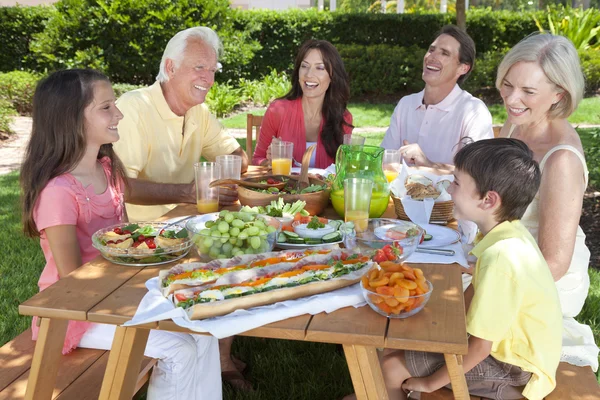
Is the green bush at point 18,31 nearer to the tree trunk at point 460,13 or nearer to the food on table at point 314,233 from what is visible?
the tree trunk at point 460,13

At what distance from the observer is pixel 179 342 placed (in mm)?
2209

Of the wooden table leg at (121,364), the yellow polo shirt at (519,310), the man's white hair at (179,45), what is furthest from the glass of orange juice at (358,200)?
the man's white hair at (179,45)

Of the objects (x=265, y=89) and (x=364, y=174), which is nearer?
(x=364, y=174)

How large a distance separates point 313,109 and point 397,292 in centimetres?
303

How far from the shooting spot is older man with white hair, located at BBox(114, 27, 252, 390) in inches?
136

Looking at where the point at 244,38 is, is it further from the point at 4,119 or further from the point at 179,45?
the point at 179,45

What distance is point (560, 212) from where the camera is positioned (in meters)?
2.47

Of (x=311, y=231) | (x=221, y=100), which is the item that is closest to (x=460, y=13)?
(x=221, y=100)

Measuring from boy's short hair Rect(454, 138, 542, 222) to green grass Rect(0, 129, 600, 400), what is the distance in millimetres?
1450

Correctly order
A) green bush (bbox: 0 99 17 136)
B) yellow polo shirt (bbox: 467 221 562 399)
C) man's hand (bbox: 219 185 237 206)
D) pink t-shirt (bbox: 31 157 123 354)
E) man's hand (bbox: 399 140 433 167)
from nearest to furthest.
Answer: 1. yellow polo shirt (bbox: 467 221 562 399)
2. pink t-shirt (bbox: 31 157 123 354)
3. man's hand (bbox: 219 185 237 206)
4. man's hand (bbox: 399 140 433 167)
5. green bush (bbox: 0 99 17 136)

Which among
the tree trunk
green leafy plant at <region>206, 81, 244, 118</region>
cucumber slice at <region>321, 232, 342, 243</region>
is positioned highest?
the tree trunk

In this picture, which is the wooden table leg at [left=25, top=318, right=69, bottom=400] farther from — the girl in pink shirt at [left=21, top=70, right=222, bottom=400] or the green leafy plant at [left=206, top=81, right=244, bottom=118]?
the green leafy plant at [left=206, top=81, right=244, bottom=118]

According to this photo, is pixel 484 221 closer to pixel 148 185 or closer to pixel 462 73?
pixel 148 185

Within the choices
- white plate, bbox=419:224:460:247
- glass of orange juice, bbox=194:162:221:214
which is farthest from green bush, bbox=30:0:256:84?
white plate, bbox=419:224:460:247
